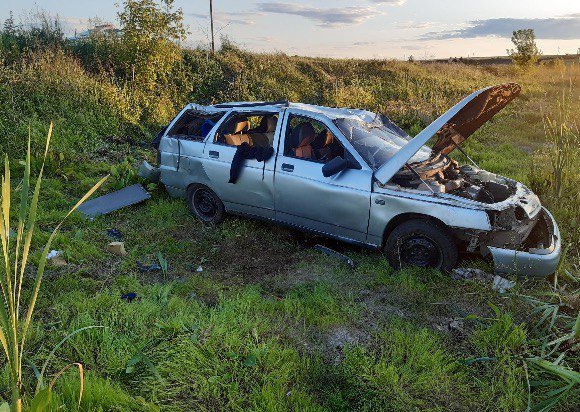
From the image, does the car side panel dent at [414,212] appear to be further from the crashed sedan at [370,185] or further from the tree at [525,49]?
the tree at [525,49]

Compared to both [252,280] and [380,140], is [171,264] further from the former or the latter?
[380,140]

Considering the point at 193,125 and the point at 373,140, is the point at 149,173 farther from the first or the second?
the point at 373,140

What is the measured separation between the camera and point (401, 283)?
4.50 metres

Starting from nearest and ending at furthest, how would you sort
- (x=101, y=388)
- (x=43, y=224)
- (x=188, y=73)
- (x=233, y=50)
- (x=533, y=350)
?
1. (x=101, y=388)
2. (x=533, y=350)
3. (x=43, y=224)
4. (x=188, y=73)
5. (x=233, y=50)

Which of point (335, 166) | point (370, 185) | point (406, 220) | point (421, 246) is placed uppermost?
point (335, 166)

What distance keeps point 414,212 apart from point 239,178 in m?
2.32

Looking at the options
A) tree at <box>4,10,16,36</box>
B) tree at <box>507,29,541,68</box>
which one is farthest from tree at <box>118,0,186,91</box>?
tree at <box>507,29,541,68</box>

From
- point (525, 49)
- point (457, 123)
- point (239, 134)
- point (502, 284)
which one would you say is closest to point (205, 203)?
point (239, 134)

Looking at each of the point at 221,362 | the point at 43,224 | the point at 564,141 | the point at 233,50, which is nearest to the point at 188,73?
the point at 233,50

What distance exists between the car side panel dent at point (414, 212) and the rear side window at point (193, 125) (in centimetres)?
280

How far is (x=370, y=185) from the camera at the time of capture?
4789mm

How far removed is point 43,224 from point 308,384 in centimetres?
472

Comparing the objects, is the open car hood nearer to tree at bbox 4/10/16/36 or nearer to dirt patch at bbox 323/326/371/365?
dirt patch at bbox 323/326/371/365

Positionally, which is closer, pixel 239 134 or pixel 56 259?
pixel 56 259
